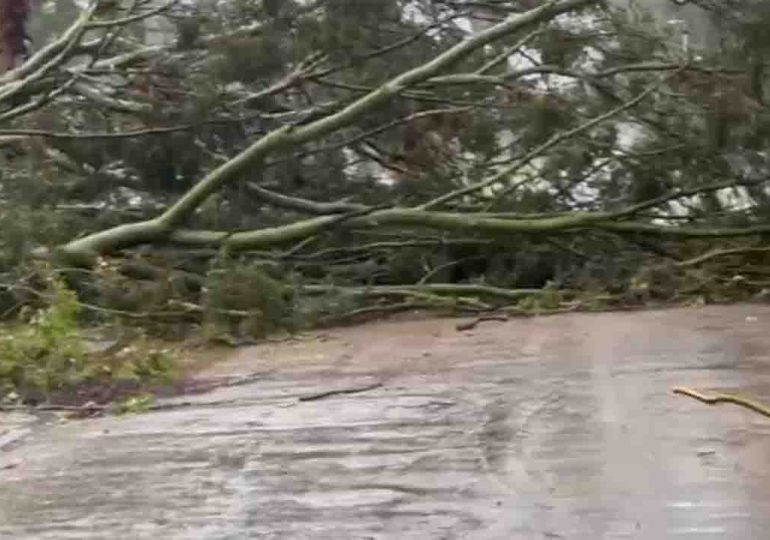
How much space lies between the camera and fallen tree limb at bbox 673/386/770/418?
3.83 m

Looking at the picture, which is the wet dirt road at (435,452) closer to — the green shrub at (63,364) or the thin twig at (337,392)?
the thin twig at (337,392)

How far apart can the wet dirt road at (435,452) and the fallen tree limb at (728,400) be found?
36mm

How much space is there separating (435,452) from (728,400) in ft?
2.32

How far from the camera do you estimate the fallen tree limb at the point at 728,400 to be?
3.83 m

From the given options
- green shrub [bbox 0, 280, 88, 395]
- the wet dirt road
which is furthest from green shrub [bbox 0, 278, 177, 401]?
the wet dirt road

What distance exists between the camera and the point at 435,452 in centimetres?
378

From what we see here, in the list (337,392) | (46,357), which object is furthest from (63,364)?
(337,392)

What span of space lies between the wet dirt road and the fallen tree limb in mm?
36

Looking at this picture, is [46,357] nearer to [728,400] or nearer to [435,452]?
[435,452]

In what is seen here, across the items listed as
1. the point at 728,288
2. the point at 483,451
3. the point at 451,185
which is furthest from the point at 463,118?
the point at 483,451

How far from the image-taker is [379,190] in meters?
7.19

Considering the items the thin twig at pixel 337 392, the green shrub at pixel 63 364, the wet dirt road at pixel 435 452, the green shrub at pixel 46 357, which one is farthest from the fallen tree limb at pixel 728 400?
the green shrub at pixel 46 357

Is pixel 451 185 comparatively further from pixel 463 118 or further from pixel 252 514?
pixel 252 514

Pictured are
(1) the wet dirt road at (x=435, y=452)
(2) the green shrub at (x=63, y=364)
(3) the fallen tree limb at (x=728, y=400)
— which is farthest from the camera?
(2) the green shrub at (x=63, y=364)
